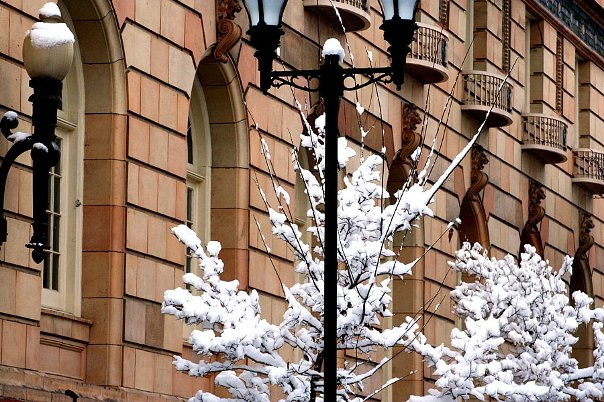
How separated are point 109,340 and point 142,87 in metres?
3.01

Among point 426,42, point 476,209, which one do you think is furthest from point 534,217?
point 426,42

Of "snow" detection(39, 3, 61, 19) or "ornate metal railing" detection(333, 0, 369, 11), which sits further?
"ornate metal railing" detection(333, 0, 369, 11)

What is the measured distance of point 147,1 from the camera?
21.5 meters

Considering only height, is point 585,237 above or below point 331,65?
above

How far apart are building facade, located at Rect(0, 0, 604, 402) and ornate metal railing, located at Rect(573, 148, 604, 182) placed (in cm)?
634

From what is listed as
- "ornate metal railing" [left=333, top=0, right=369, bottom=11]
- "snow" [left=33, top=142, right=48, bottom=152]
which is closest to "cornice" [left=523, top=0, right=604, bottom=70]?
"ornate metal railing" [left=333, top=0, right=369, bottom=11]

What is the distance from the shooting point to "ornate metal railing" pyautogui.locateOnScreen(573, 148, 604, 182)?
4059cm

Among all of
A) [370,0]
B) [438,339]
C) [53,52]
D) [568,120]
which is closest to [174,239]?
[53,52]

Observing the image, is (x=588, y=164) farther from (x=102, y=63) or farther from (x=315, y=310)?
(x=315, y=310)

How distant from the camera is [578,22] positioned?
42000mm

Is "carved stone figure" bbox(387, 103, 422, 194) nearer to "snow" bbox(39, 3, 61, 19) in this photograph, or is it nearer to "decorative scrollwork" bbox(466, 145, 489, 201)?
"decorative scrollwork" bbox(466, 145, 489, 201)

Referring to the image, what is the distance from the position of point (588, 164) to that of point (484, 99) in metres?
7.33

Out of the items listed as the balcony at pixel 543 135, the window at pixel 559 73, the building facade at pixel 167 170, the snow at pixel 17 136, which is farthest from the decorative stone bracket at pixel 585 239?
the snow at pixel 17 136

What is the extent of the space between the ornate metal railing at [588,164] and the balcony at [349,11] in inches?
563
